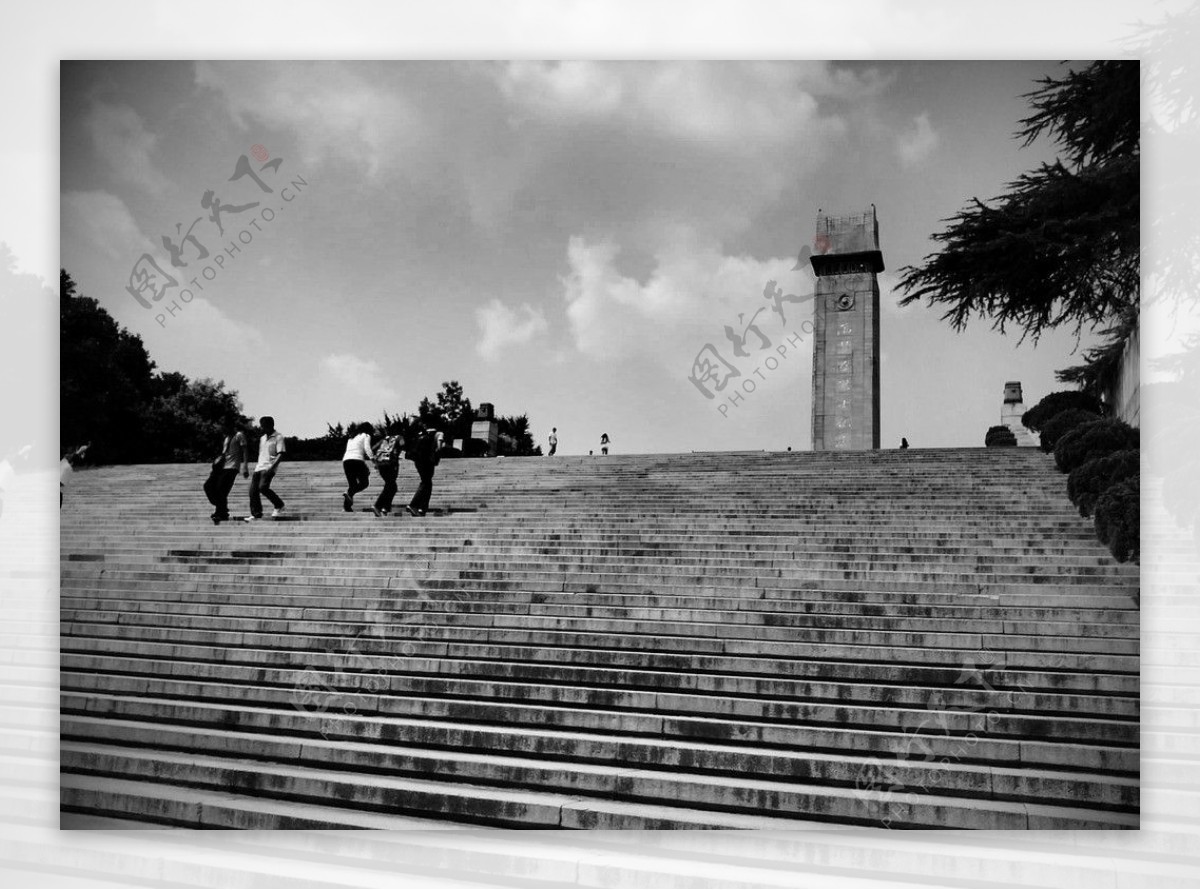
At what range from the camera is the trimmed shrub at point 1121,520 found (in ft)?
18.5

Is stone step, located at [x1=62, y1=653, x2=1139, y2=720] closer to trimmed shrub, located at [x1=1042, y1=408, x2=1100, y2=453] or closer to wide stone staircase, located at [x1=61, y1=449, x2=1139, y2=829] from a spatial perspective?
wide stone staircase, located at [x1=61, y1=449, x2=1139, y2=829]

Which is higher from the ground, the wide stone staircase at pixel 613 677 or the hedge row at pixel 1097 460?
the hedge row at pixel 1097 460

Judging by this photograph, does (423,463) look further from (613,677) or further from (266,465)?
(613,677)

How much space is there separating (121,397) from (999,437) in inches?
279

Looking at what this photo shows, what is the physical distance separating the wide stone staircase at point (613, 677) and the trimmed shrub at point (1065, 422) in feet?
3.59

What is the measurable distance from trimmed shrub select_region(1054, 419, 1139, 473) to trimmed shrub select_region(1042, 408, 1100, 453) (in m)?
0.11

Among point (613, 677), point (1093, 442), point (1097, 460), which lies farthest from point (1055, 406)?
point (613, 677)

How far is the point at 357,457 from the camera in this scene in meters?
8.64

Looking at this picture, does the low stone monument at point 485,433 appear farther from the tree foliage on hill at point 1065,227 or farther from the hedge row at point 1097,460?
the hedge row at point 1097,460

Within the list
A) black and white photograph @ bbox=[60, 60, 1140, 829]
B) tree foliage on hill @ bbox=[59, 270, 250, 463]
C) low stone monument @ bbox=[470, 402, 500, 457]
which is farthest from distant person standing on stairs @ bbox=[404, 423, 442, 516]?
tree foliage on hill @ bbox=[59, 270, 250, 463]

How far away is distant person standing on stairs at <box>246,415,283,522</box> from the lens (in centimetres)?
761

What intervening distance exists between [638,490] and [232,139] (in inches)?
202

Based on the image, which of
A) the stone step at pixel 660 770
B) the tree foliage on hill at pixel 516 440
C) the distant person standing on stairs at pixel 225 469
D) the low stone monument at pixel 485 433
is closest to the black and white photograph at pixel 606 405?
the stone step at pixel 660 770

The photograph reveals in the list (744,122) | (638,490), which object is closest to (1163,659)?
(744,122)
